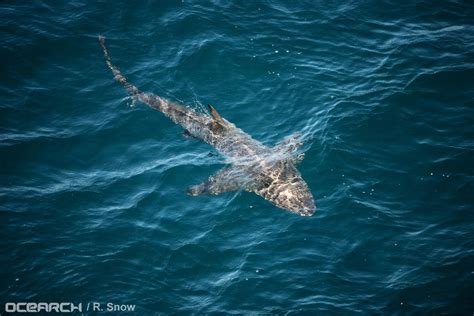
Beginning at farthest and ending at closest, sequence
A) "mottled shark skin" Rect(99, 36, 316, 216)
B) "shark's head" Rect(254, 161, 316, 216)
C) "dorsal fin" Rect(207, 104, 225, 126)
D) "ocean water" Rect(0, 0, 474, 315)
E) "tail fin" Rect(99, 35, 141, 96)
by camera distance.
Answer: "tail fin" Rect(99, 35, 141, 96) < "dorsal fin" Rect(207, 104, 225, 126) < "mottled shark skin" Rect(99, 36, 316, 216) < "shark's head" Rect(254, 161, 316, 216) < "ocean water" Rect(0, 0, 474, 315)

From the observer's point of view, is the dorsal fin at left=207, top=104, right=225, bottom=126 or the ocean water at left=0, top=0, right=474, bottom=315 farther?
the dorsal fin at left=207, top=104, right=225, bottom=126

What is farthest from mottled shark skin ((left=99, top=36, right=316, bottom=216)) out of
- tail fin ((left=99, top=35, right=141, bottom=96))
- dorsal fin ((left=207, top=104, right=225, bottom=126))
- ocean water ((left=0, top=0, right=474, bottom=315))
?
tail fin ((left=99, top=35, right=141, bottom=96))

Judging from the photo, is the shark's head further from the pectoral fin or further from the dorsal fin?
the dorsal fin

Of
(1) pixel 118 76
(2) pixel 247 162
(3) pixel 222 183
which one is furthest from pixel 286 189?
(1) pixel 118 76

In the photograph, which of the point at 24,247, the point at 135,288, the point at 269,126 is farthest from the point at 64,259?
the point at 269,126

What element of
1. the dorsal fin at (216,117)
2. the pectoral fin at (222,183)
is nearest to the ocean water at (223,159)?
the pectoral fin at (222,183)

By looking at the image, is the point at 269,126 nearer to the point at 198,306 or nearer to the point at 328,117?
the point at 328,117

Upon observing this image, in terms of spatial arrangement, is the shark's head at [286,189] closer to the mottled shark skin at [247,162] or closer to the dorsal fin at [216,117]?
the mottled shark skin at [247,162]
